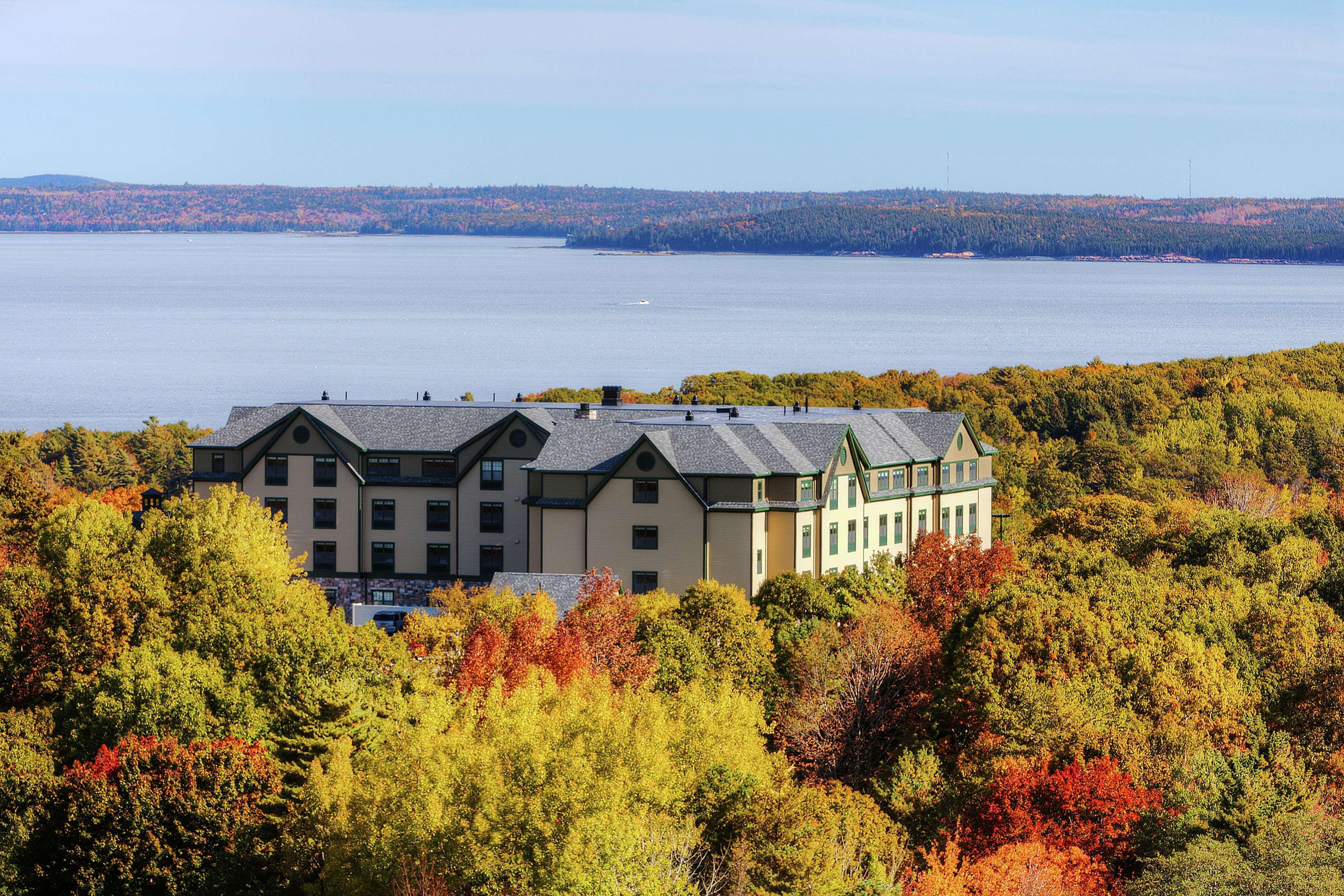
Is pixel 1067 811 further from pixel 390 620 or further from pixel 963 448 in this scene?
pixel 963 448

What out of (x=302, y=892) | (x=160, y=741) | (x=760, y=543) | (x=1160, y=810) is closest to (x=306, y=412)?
(x=760, y=543)

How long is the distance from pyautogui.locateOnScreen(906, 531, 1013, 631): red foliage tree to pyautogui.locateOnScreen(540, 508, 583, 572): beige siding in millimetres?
12414

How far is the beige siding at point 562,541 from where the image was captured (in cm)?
7462

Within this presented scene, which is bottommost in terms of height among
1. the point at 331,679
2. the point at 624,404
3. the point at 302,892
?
the point at 302,892

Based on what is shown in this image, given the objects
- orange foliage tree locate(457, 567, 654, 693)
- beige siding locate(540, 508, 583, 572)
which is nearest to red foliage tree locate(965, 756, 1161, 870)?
orange foliage tree locate(457, 567, 654, 693)

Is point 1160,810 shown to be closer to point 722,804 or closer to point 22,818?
point 722,804

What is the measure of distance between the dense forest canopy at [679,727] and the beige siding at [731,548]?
3.49 feet

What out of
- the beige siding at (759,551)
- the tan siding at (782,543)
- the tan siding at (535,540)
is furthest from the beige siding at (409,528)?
the tan siding at (782,543)

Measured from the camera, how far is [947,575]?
70875 millimetres

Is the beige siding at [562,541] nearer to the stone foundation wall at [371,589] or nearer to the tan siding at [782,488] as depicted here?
the tan siding at [782,488]

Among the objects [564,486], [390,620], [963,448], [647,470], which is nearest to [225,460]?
[390,620]

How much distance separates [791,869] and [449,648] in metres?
19.6

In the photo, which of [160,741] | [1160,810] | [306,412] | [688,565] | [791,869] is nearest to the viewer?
[791,869]

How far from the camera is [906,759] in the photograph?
51.8 metres
